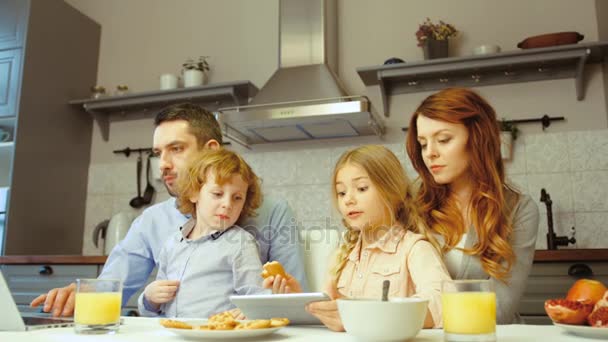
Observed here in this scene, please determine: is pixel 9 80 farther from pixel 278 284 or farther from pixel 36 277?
pixel 278 284

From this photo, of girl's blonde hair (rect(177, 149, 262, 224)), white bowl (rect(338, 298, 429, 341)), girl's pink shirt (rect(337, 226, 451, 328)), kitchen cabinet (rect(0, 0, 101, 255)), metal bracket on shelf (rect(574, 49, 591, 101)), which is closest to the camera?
white bowl (rect(338, 298, 429, 341))

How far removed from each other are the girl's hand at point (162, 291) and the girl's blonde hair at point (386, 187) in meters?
0.38

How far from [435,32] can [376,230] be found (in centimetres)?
186

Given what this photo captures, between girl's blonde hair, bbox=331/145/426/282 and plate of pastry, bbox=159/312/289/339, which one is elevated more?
girl's blonde hair, bbox=331/145/426/282

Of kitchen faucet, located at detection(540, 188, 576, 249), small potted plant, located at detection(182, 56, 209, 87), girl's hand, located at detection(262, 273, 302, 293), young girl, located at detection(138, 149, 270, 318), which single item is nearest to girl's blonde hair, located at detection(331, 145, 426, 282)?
young girl, located at detection(138, 149, 270, 318)

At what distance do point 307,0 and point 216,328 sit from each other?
8.58 feet

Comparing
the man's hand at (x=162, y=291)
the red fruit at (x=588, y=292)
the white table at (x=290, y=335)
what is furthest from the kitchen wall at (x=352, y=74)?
the white table at (x=290, y=335)

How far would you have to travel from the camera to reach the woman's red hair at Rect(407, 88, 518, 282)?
1.20 metres

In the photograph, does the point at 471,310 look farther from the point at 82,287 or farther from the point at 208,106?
the point at 208,106

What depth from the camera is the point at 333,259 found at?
1.38 m

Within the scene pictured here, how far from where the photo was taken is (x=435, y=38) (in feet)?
9.23

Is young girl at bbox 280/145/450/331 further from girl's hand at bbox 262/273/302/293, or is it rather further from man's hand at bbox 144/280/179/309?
man's hand at bbox 144/280/179/309

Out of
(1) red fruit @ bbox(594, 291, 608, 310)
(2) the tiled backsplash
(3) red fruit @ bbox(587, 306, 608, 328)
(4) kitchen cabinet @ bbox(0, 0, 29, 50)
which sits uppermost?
(4) kitchen cabinet @ bbox(0, 0, 29, 50)

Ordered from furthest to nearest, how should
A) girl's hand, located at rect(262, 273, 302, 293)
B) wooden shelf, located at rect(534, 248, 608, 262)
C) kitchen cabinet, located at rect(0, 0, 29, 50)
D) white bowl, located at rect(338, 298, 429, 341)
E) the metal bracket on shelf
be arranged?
kitchen cabinet, located at rect(0, 0, 29, 50)
the metal bracket on shelf
wooden shelf, located at rect(534, 248, 608, 262)
girl's hand, located at rect(262, 273, 302, 293)
white bowl, located at rect(338, 298, 429, 341)
